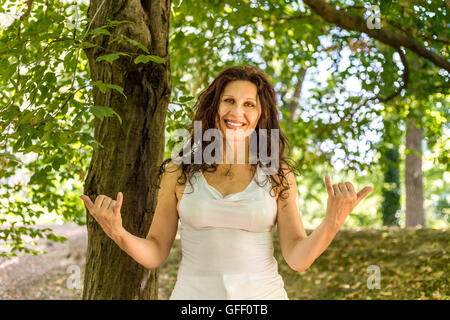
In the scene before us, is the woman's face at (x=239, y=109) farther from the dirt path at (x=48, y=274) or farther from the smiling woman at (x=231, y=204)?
the dirt path at (x=48, y=274)

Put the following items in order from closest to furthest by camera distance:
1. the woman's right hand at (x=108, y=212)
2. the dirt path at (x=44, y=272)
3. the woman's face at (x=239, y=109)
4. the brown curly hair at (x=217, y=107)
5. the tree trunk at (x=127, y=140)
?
1. the woman's right hand at (x=108, y=212)
2. the woman's face at (x=239, y=109)
3. the brown curly hair at (x=217, y=107)
4. the tree trunk at (x=127, y=140)
5. the dirt path at (x=44, y=272)

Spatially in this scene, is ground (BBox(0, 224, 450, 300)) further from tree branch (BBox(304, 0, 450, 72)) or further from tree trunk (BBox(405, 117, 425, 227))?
tree trunk (BBox(405, 117, 425, 227))

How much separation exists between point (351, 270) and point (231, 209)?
6.07m

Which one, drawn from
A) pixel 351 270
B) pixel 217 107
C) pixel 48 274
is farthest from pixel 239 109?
pixel 48 274

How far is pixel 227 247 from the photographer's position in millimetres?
2512

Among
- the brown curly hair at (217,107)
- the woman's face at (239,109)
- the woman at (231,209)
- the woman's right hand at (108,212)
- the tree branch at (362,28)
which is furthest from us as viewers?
the tree branch at (362,28)

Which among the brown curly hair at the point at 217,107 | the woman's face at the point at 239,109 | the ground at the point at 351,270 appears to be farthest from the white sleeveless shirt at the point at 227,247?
the ground at the point at 351,270

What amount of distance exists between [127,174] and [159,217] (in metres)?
0.75

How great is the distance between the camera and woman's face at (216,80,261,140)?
268cm

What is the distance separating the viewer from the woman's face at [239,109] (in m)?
2.68

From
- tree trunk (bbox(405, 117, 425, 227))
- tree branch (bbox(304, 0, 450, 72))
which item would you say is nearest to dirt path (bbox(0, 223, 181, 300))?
tree branch (bbox(304, 0, 450, 72))

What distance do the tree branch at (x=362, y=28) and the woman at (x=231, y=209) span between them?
2.62 m

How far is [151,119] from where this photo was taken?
11.2ft

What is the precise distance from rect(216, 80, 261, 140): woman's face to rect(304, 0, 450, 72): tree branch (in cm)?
270
